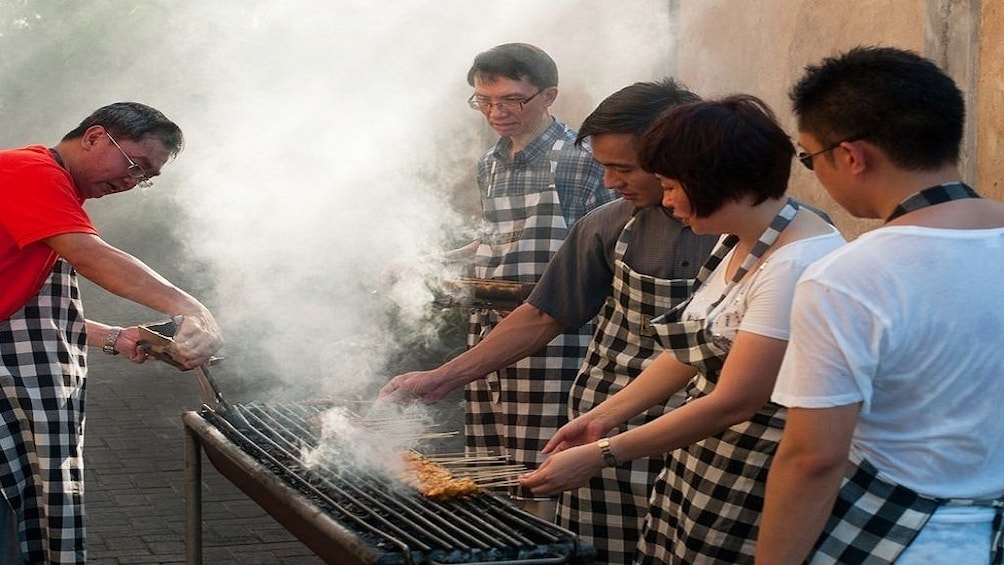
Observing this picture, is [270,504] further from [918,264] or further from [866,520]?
[918,264]

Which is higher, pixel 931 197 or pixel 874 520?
pixel 931 197

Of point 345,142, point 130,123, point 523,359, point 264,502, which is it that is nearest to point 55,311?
point 130,123

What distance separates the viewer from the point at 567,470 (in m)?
3.05

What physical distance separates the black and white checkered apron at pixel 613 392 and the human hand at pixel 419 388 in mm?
525

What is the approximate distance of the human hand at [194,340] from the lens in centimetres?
420

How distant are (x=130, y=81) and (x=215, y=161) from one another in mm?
4401

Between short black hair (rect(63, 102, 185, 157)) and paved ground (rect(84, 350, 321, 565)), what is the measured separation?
7.50 feet

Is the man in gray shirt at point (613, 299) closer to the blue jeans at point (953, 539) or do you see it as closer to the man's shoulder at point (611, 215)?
the man's shoulder at point (611, 215)

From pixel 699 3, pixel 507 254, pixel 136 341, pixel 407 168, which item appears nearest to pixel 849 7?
pixel 699 3

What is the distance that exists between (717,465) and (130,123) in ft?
8.72

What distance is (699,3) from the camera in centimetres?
800

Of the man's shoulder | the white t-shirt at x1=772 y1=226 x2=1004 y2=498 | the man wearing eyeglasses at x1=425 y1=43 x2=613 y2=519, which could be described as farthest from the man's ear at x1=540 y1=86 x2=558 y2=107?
the white t-shirt at x1=772 y1=226 x2=1004 y2=498

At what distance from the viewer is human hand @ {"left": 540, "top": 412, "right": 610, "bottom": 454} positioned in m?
3.39

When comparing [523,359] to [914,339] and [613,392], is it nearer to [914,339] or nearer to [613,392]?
[613,392]
